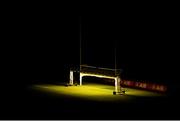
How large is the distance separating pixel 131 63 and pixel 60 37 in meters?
4.44

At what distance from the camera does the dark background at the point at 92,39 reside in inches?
868

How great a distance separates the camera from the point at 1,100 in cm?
1278

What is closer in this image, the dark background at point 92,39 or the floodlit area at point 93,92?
the floodlit area at point 93,92

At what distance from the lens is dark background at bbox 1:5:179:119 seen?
72.3 ft

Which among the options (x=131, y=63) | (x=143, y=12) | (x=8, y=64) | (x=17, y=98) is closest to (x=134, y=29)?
(x=143, y=12)

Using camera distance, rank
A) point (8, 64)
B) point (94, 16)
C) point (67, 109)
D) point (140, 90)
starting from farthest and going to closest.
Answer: point (94, 16)
point (8, 64)
point (140, 90)
point (67, 109)

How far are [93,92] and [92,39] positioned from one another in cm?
938

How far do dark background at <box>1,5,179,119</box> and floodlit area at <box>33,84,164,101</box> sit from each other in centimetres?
523

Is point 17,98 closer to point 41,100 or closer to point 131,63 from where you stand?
point 41,100

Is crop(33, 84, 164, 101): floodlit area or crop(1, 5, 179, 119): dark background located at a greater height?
crop(1, 5, 179, 119): dark background

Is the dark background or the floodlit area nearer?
the floodlit area

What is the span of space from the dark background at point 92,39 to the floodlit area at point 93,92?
5234 millimetres

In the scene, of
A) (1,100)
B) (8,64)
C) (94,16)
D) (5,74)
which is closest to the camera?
(1,100)

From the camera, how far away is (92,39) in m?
23.8
